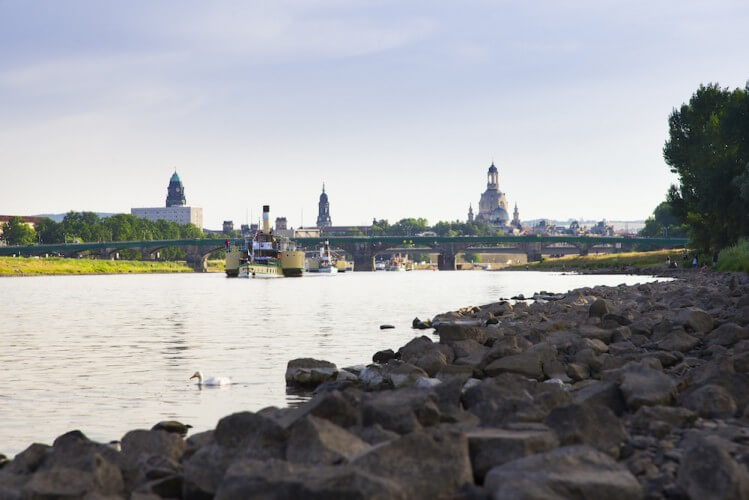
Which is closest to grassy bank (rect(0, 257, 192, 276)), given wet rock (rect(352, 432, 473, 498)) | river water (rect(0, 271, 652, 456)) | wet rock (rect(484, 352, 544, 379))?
river water (rect(0, 271, 652, 456))

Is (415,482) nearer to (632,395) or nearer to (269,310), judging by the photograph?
(632,395)

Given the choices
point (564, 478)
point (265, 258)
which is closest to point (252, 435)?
point (564, 478)

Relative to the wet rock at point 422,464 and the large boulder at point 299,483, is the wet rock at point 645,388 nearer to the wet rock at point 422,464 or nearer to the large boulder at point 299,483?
the wet rock at point 422,464

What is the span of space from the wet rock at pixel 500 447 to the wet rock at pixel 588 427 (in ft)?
1.13

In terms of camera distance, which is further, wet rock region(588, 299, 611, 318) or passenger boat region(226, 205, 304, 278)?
passenger boat region(226, 205, 304, 278)

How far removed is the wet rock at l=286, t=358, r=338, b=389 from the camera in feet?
58.6

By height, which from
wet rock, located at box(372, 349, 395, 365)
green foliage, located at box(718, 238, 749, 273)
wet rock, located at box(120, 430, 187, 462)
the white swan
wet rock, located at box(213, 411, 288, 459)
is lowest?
the white swan

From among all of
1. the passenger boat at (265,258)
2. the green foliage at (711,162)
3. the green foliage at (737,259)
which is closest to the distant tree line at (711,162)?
the green foliage at (711,162)

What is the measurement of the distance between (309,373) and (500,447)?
1023 cm

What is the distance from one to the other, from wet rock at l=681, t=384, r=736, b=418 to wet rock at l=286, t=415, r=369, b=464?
4227 millimetres

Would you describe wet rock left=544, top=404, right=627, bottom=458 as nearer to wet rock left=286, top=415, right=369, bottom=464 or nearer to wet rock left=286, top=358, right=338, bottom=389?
wet rock left=286, top=415, right=369, bottom=464

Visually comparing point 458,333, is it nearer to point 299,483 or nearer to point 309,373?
point 309,373

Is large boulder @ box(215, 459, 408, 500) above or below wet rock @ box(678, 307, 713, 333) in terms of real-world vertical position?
below

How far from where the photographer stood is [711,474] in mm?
7152
